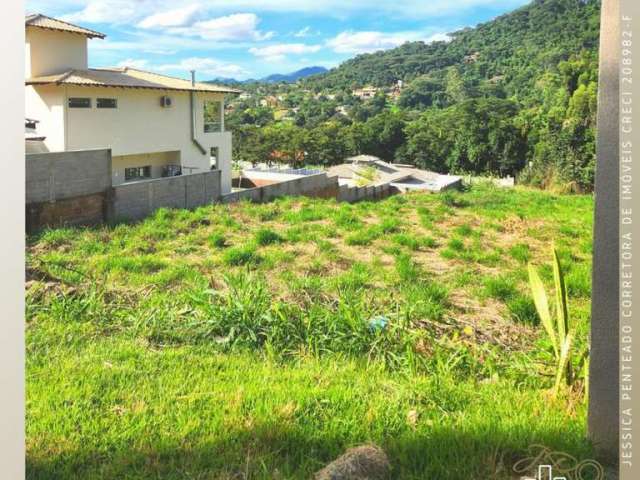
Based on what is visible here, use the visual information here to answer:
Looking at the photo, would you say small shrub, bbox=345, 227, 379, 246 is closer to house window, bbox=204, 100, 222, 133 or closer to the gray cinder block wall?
the gray cinder block wall

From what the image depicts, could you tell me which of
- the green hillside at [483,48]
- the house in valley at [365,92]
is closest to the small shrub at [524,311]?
the green hillside at [483,48]

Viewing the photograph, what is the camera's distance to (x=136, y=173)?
6055mm

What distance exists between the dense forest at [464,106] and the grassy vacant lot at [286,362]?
1648 mm

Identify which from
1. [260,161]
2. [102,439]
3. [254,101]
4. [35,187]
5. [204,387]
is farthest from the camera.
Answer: [260,161]

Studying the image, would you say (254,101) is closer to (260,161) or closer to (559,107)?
(260,161)

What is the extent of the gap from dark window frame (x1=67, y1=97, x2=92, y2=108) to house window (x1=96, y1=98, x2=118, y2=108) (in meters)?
0.14

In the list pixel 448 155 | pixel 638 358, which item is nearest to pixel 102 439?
pixel 638 358

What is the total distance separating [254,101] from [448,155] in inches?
127

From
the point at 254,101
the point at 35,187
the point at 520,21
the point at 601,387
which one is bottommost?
the point at 601,387

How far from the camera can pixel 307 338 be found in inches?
88.4

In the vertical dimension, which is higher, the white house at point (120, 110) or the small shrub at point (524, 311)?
the white house at point (120, 110)

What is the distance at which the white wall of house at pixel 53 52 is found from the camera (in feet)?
15.8

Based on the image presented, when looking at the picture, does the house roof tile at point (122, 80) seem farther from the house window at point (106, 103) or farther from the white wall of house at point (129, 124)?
→ the house window at point (106, 103)

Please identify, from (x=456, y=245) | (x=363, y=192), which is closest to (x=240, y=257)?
(x=456, y=245)
